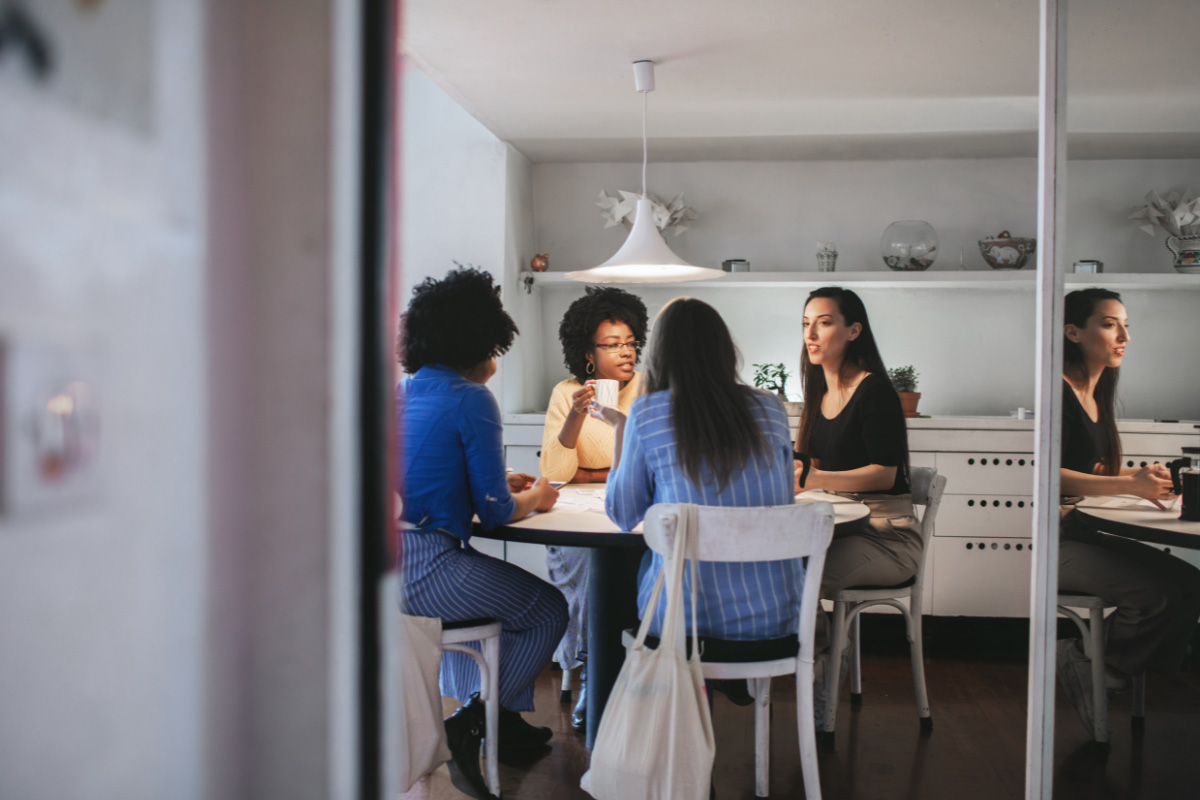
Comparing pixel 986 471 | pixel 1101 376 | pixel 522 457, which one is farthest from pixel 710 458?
pixel 986 471

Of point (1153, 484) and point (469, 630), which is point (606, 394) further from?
point (1153, 484)

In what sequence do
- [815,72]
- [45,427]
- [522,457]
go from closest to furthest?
[45,427], [815,72], [522,457]

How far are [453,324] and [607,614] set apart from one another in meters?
0.85

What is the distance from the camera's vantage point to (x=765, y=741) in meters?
1.92

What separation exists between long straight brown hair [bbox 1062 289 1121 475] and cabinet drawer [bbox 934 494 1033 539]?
2047mm

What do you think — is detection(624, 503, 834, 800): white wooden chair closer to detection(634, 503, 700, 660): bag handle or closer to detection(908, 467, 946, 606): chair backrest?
detection(634, 503, 700, 660): bag handle

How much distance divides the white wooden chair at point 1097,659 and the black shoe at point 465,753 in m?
1.34

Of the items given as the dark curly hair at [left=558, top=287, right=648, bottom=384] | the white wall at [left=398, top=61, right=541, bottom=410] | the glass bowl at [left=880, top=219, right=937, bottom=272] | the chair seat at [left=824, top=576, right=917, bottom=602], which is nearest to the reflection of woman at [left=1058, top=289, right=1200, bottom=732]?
the chair seat at [left=824, top=576, right=917, bottom=602]

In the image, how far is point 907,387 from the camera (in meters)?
3.79

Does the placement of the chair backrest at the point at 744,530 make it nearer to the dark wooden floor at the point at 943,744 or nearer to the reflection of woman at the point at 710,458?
the reflection of woman at the point at 710,458

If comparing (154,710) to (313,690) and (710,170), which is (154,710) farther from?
(710,170)

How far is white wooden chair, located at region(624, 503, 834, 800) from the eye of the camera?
5.20ft

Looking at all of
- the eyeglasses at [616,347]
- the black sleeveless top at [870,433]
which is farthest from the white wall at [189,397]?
the eyeglasses at [616,347]

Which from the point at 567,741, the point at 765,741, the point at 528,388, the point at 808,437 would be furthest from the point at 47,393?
the point at 528,388
